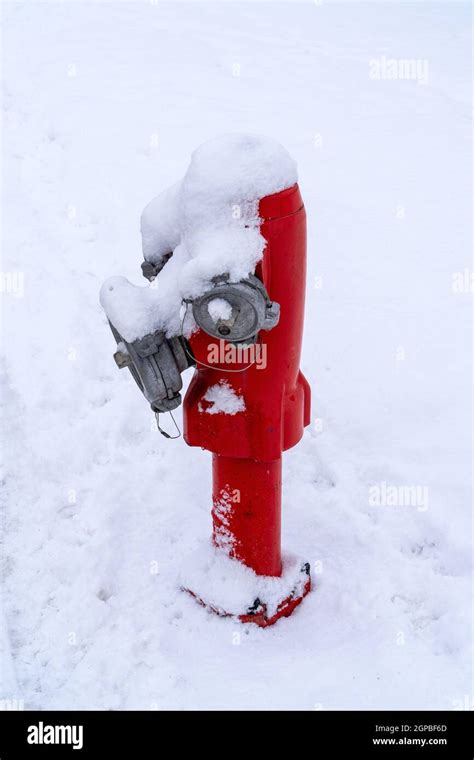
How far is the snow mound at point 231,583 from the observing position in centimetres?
294

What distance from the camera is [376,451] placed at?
12.2 feet

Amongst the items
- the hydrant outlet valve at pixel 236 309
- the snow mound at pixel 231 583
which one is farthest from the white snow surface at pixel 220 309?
the snow mound at pixel 231 583

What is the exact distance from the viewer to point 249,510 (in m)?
2.86

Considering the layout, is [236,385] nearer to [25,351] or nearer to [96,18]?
[25,351]

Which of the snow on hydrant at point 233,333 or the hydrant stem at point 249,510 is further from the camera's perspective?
the hydrant stem at point 249,510

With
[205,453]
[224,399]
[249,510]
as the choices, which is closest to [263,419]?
[224,399]

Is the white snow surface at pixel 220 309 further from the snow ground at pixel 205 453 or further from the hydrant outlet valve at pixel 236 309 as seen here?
the snow ground at pixel 205 453

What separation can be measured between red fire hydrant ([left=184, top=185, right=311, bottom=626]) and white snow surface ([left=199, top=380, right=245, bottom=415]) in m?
0.01

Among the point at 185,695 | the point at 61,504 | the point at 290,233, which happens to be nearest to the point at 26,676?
the point at 185,695

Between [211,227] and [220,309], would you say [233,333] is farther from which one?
[211,227]

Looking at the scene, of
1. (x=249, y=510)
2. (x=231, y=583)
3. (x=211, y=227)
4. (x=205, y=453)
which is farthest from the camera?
(x=205, y=453)

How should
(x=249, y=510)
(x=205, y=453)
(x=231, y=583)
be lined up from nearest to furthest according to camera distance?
(x=249, y=510)
(x=231, y=583)
(x=205, y=453)

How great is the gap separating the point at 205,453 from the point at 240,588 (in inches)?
34.3

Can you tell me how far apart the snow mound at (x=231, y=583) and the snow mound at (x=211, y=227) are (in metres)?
0.97
